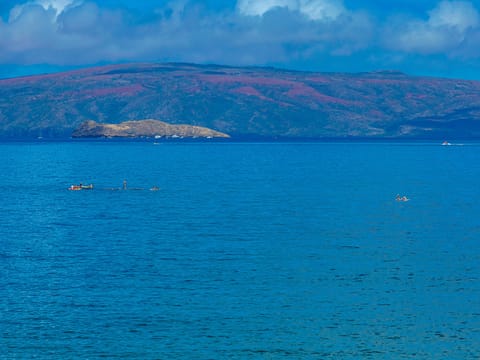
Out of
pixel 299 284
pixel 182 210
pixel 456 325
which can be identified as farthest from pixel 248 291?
pixel 182 210

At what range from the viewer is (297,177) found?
568ft

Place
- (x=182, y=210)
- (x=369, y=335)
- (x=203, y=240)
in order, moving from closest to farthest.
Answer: (x=369, y=335) → (x=203, y=240) → (x=182, y=210)

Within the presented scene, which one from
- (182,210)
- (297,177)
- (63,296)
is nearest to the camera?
(63,296)

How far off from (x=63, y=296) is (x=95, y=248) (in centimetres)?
1851

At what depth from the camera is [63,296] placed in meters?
56.3

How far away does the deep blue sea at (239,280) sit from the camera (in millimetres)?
47500

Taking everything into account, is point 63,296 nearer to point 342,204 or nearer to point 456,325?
point 456,325

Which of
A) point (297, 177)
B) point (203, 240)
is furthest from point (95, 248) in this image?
point (297, 177)

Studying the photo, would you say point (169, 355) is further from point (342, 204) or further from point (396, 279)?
point (342, 204)

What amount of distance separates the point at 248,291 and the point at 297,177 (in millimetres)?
115580

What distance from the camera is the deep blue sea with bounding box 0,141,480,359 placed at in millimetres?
47500

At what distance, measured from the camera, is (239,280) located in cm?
6159

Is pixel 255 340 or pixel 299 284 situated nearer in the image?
pixel 255 340

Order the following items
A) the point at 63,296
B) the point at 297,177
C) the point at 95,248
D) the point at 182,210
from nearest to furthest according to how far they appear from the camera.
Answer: the point at 63,296 < the point at 95,248 < the point at 182,210 < the point at 297,177
